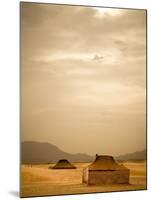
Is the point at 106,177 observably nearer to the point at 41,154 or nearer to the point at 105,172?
the point at 105,172

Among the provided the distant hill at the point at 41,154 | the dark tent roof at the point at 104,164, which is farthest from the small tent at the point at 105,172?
the distant hill at the point at 41,154

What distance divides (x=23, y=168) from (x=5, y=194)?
0.56 feet

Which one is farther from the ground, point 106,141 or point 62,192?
point 106,141

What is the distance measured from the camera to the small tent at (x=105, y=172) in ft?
8.01

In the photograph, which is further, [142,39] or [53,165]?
[142,39]

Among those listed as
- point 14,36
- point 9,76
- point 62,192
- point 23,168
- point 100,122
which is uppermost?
point 14,36

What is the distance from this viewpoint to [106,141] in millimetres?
2482

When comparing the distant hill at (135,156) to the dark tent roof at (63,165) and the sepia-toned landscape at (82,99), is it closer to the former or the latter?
the sepia-toned landscape at (82,99)

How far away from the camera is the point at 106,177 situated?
2.47 meters

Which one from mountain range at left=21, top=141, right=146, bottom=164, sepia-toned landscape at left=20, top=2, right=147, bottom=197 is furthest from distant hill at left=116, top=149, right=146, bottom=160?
mountain range at left=21, top=141, right=146, bottom=164

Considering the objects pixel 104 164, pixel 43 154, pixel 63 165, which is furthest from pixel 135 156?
pixel 43 154

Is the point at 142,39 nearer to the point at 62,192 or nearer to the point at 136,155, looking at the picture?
the point at 136,155

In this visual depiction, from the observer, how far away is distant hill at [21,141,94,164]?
Result: 2342mm

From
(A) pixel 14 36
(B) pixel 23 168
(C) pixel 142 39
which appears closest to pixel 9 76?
(A) pixel 14 36
